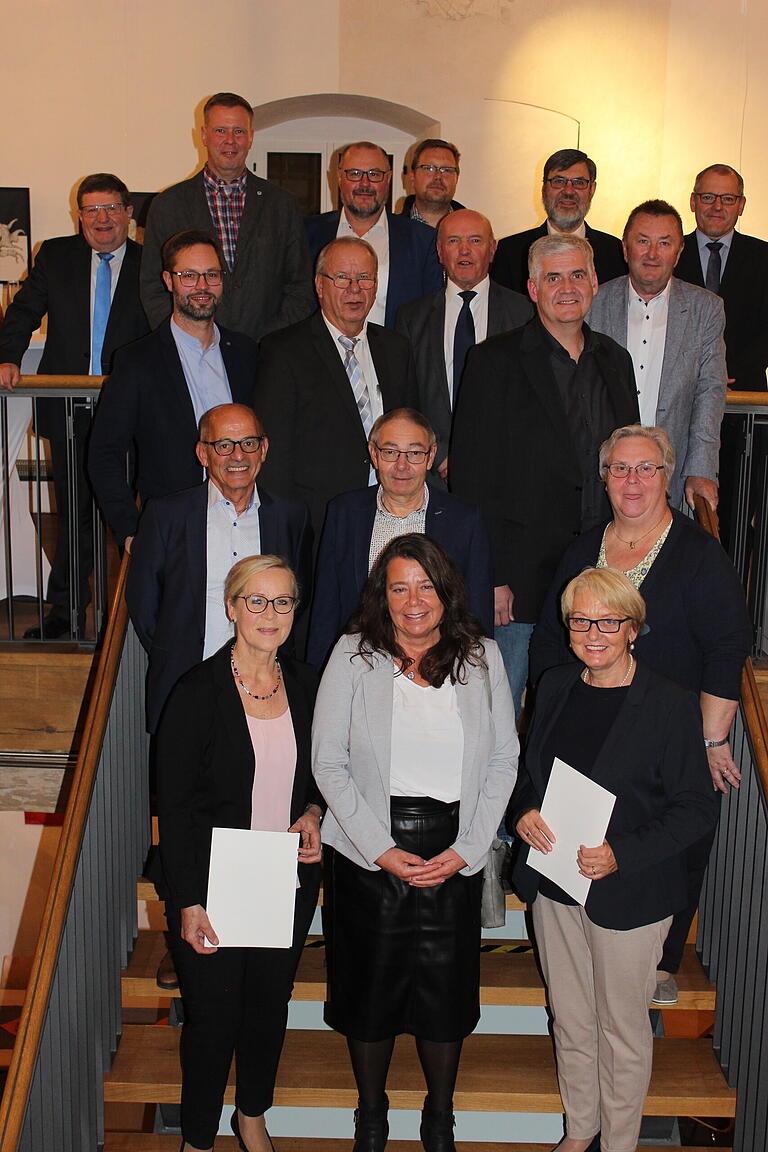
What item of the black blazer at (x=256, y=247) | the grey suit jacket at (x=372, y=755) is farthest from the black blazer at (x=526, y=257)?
the grey suit jacket at (x=372, y=755)

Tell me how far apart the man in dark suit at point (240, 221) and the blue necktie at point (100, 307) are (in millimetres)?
493

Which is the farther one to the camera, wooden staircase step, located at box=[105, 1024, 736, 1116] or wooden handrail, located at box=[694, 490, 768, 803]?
wooden staircase step, located at box=[105, 1024, 736, 1116]

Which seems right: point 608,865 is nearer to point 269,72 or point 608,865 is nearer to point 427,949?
point 427,949

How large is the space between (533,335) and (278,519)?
3.43 feet

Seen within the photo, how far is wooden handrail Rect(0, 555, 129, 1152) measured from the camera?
9.47 feet

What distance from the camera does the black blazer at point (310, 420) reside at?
3.95 meters

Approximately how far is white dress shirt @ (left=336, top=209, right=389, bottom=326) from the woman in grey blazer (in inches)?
77.6

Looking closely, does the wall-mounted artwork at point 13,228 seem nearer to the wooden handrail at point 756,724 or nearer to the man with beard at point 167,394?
the man with beard at point 167,394

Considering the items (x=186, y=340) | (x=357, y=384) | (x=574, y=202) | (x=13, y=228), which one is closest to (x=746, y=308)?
(x=574, y=202)

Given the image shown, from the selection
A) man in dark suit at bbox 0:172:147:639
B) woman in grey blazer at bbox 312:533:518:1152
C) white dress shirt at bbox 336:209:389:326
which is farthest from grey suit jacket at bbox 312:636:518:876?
man in dark suit at bbox 0:172:147:639

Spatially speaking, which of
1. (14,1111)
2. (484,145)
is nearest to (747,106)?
(484,145)

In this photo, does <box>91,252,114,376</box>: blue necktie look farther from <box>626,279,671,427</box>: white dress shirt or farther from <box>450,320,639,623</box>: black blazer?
<box>626,279,671,427</box>: white dress shirt

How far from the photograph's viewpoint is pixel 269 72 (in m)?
7.62

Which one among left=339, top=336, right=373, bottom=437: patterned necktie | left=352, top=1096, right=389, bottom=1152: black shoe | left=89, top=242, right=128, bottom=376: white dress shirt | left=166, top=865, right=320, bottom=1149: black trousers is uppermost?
left=89, top=242, right=128, bottom=376: white dress shirt
